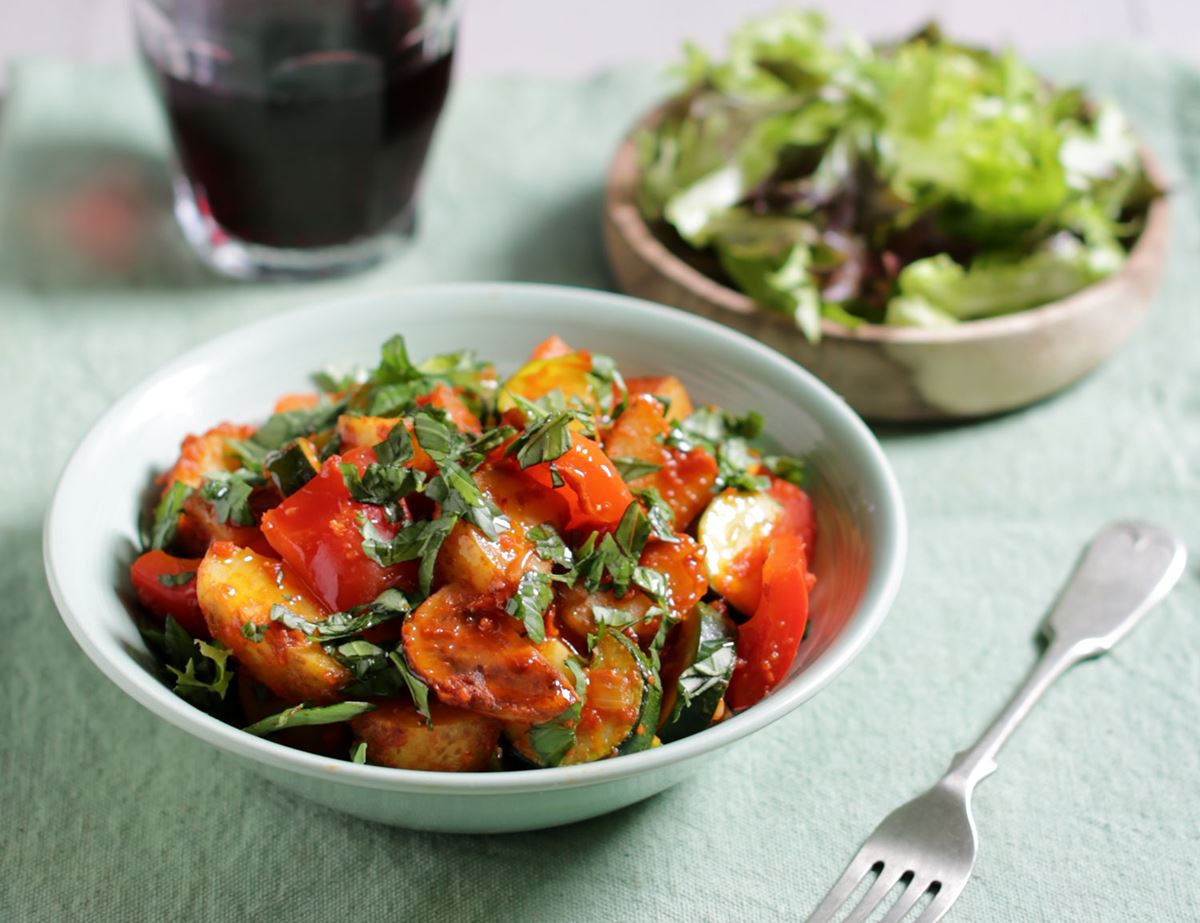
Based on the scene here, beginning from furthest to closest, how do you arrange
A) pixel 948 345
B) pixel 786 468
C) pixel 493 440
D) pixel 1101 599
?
pixel 948 345 → pixel 1101 599 → pixel 786 468 → pixel 493 440

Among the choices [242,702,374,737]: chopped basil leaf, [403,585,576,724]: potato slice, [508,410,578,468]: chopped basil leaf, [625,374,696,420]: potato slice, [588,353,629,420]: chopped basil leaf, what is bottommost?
[242,702,374,737]: chopped basil leaf

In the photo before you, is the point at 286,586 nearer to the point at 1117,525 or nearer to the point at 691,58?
the point at 1117,525

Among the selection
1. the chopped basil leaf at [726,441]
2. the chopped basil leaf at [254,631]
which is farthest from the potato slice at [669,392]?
the chopped basil leaf at [254,631]

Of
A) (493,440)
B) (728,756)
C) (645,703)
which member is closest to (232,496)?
(493,440)

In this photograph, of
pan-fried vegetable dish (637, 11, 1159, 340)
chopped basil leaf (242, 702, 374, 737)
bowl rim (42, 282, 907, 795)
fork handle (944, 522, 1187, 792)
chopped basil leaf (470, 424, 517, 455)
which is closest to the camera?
bowl rim (42, 282, 907, 795)

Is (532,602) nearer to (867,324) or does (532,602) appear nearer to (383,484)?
(383,484)

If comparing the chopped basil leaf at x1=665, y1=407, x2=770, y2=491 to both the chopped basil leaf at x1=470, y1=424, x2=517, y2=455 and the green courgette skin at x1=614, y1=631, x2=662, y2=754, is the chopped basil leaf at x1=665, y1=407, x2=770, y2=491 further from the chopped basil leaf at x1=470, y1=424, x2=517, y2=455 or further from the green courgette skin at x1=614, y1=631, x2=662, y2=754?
the green courgette skin at x1=614, y1=631, x2=662, y2=754

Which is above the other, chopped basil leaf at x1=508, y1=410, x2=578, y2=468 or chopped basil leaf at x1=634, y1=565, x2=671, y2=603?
chopped basil leaf at x1=508, y1=410, x2=578, y2=468

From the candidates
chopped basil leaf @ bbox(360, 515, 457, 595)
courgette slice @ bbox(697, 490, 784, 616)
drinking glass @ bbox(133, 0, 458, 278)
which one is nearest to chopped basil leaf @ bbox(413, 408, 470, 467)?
chopped basil leaf @ bbox(360, 515, 457, 595)
